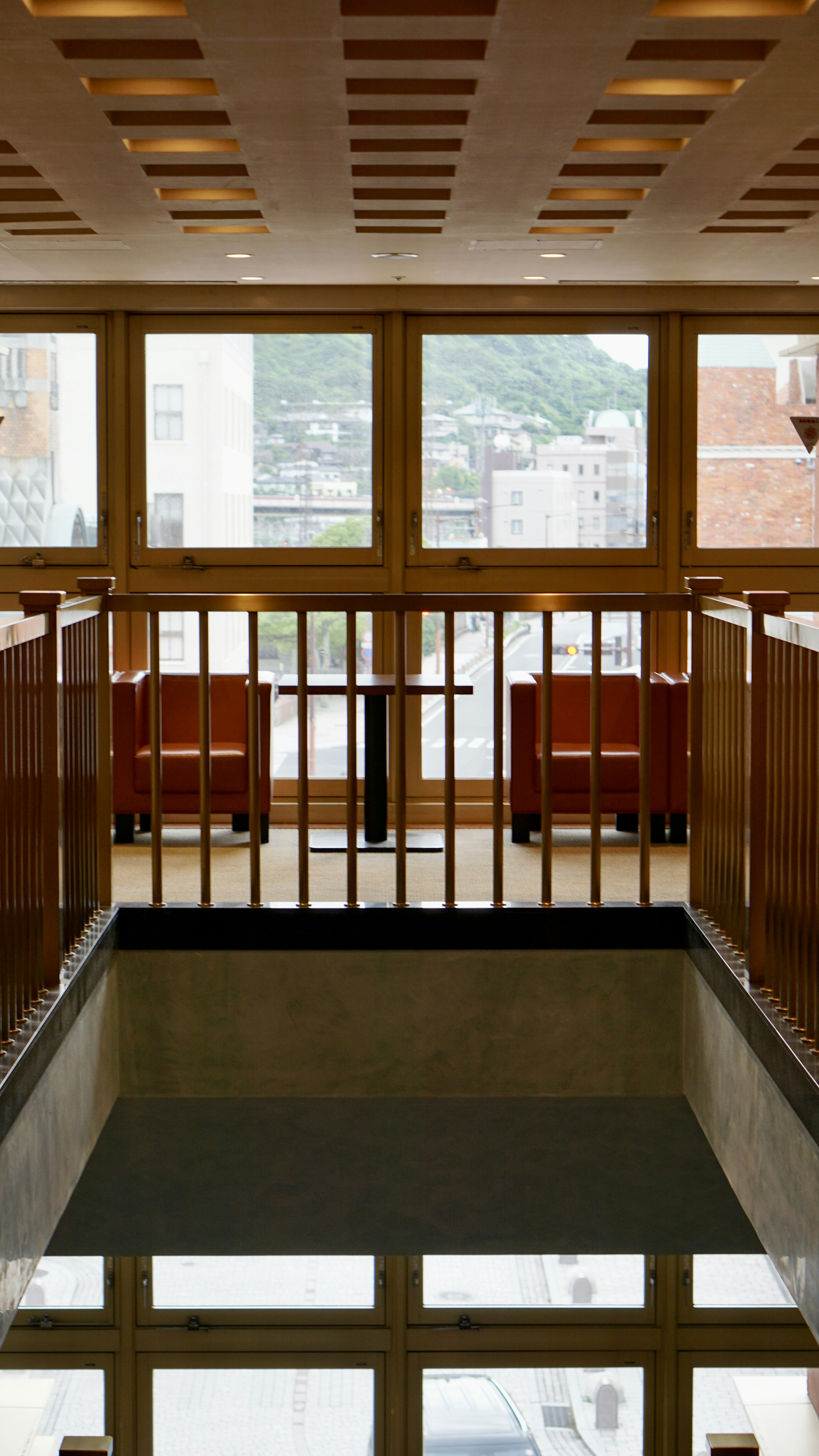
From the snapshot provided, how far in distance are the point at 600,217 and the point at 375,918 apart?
266cm

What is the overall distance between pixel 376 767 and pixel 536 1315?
245 cm

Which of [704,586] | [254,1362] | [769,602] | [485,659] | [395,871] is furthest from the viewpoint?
[485,659]

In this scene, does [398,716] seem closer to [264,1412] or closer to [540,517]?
[264,1412]

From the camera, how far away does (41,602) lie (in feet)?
12.4

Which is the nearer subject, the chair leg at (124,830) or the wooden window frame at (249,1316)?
the wooden window frame at (249,1316)

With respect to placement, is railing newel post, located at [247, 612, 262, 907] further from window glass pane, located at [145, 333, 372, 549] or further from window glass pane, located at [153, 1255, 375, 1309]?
window glass pane, located at [145, 333, 372, 549]

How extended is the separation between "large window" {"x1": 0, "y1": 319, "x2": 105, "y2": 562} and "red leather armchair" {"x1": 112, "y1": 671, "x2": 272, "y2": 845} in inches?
35.9

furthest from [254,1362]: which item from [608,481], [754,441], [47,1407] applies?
[754,441]

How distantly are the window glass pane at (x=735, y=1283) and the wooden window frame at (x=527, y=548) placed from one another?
11.9 feet

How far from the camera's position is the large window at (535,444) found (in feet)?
23.5

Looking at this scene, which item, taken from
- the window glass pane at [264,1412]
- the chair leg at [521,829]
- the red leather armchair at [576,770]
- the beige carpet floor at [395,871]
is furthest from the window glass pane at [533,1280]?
the chair leg at [521,829]

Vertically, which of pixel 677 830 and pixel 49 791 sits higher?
pixel 49 791

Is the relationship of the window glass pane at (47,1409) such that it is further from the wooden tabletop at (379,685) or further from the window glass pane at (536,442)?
the window glass pane at (536,442)

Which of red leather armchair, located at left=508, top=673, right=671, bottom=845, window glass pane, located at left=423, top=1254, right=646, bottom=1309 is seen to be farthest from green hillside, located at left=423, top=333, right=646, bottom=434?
window glass pane, located at left=423, top=1254, right=646, bottom=1309
